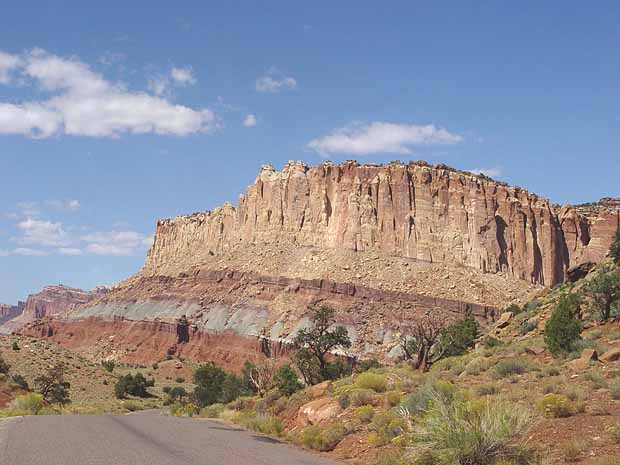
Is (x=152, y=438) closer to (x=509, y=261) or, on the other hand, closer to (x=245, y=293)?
(x=245, y=293)

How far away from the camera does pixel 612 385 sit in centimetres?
1466

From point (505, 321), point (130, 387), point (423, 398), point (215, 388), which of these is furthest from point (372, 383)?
point (130, 387)

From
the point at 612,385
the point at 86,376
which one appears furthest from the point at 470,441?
the point at 86,376

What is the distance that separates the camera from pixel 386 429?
14.4 m

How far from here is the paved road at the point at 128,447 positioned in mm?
11031

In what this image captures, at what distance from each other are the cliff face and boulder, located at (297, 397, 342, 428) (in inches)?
3247

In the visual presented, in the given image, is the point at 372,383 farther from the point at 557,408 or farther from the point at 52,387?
the point at 52,387

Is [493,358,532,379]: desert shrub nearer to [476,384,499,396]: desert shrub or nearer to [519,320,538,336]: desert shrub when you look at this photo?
[476,384,499,396]: desert shrub

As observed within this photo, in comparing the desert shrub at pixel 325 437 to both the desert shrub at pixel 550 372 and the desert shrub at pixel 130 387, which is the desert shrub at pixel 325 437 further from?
the desert shrub at pixel 130 387

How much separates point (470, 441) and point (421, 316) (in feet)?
252

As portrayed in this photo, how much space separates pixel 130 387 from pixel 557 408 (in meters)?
58.9

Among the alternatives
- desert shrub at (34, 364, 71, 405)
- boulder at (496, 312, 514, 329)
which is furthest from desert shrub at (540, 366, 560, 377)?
desert shrub at (34, 364, 71, 405)

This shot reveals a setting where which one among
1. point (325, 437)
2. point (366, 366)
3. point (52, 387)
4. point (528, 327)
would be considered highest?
point (528, 327)

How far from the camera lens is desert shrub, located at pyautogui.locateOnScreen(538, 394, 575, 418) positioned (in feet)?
42.4
